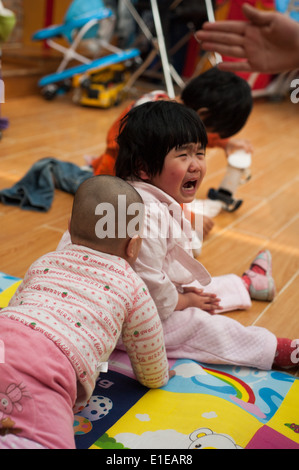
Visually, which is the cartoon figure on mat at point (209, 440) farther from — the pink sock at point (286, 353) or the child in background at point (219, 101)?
the child in background at point (219, 101)

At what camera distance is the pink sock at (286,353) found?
122cm

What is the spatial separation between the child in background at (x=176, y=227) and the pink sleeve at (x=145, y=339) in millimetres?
158

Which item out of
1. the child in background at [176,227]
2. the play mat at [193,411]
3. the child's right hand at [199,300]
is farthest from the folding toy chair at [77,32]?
the play mat at [193,411]

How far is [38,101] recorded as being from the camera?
12.1 ft

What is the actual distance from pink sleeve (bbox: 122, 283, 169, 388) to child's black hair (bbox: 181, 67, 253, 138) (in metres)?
0.87

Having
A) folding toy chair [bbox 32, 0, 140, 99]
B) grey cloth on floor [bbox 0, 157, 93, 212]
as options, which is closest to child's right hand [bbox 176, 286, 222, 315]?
grey cloth on floor [bbox 0, 157, 93, 212]

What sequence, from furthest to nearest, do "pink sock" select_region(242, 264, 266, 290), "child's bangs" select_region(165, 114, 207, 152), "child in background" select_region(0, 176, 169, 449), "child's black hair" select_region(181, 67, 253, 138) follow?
"child's black hair" select_region(181, 67, 253, 138) → "pink sock" select_region(242, 264, 266, 290) → "child's bangs" select_region(165, 114, 207, 152) → "child in background" select_region(0, 176, 169, 449)

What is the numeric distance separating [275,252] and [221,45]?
69 cm

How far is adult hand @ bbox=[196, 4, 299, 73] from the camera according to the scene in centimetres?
159

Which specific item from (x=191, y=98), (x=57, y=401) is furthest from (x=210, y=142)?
(x=57, y=401)

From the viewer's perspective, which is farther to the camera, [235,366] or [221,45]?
[221,45]

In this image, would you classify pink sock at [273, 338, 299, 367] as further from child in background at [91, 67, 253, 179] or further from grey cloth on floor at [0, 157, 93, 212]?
grey cloth on floor at [0, 157, 93, 212]
